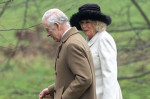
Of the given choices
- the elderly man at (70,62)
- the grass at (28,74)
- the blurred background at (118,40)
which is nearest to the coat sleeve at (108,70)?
the elderly man at (70,62)

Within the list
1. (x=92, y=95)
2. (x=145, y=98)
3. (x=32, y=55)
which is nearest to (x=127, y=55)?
(x=145, y=98)

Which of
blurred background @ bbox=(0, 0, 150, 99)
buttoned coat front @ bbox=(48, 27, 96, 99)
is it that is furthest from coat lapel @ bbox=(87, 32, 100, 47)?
blurred background @ bbox=(0, 0, 150, 99)

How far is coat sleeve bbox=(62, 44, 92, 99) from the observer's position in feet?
11.3

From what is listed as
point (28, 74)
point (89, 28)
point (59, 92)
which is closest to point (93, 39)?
point (89, 28)

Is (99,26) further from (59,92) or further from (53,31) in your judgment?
(59,92)

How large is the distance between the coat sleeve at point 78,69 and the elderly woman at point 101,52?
469 mm

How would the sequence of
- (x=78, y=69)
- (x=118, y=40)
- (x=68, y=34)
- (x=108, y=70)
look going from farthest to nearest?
(x=118, y=40) < (x=108, y=70) < (x=68, y=34) < (x=78, y=69)

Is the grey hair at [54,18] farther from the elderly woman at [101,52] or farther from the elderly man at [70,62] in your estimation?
the elderly woman at [101,52]

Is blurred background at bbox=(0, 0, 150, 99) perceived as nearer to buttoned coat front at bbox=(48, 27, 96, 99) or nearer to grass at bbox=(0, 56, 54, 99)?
grass at bbox=(0, 56, 54, 99)

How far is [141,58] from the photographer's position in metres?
10.4

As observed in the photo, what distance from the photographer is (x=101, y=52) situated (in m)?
3.95

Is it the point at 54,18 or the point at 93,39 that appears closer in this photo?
the point at 54,18

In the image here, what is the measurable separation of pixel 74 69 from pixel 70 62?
59 mm

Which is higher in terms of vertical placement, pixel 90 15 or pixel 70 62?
pixel 90 15
